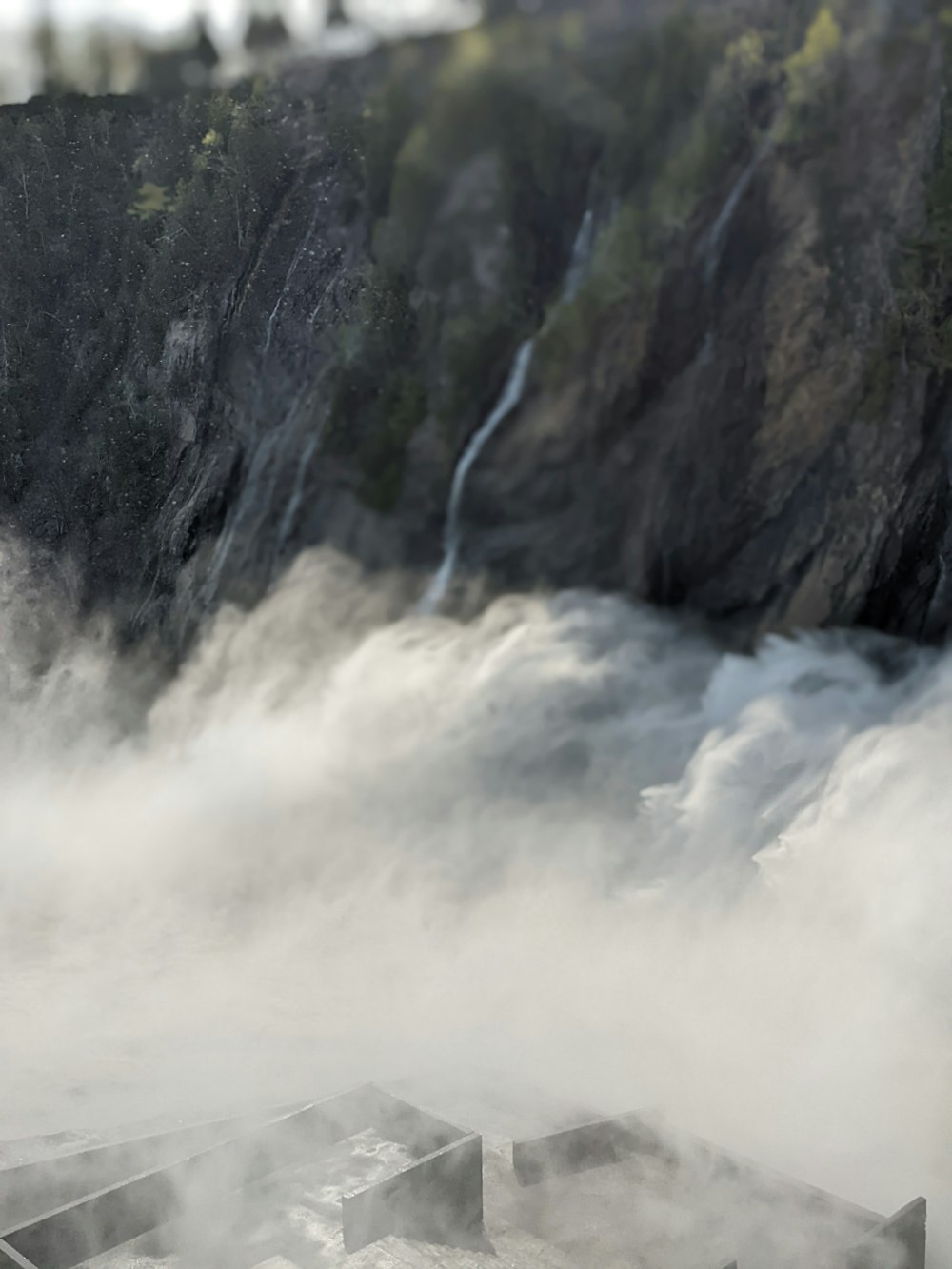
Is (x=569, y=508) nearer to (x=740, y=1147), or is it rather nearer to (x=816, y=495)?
(x=816, y=495)

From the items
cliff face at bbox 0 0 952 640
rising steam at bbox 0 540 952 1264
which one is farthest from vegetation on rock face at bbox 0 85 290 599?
rising steam at bbox 0 540 952 1264

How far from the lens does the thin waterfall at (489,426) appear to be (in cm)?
924

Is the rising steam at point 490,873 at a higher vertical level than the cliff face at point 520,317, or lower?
lower

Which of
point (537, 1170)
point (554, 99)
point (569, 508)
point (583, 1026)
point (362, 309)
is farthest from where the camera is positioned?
point (569, 508)

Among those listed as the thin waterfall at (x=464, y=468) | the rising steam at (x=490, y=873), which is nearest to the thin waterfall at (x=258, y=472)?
the rising steam at (x=490, y=873)

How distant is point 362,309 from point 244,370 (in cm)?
101

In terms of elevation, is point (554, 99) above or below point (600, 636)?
above

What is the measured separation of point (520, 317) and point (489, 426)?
0.94m

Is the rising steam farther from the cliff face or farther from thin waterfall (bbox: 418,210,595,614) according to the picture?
the cliff face

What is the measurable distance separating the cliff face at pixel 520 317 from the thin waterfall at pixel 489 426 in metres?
0.08

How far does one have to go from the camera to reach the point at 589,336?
9.55m

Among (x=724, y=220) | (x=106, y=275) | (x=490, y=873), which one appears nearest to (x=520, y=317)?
(x=724, y=220)

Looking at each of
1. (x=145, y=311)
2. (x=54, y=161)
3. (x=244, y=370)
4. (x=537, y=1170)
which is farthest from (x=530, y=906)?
(x=54, y=161)

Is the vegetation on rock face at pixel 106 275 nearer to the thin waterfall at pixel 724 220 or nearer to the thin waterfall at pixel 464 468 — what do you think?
the thin waterfall at pixel 464 468
